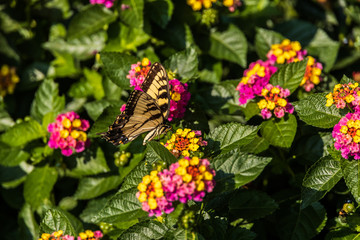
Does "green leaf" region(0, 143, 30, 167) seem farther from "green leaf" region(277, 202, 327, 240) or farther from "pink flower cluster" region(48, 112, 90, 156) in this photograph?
"green leaf" region(277, 202, 327, 240)

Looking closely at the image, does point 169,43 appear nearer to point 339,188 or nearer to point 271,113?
point 271,113

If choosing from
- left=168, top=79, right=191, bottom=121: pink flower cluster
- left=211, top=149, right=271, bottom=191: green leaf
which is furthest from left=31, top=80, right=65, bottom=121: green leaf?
left=211, top=149, right=271, bottom=191: green leaf

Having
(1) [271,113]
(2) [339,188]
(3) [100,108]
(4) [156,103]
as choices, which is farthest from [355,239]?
(3) [100,108]

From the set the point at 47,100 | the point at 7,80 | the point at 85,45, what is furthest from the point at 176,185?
the point at 7,80

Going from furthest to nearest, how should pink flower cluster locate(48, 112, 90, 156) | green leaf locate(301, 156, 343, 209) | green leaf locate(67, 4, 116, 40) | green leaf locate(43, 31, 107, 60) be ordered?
1. green leaf locate(43, 31, 107, 60)
2. green leaf locate(67, 4, 116, 40)
3. pink flower cluster locate(48, 112, 90, 156)
4. green leaf locate(301, 156, 343, 209)

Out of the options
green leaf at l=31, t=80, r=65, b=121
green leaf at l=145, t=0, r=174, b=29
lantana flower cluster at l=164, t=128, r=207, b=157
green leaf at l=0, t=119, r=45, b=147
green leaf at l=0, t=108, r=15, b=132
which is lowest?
green leaf at l=0, t=108, r=15, b=132

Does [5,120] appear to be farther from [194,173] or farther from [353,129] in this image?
Result: [353,129]
